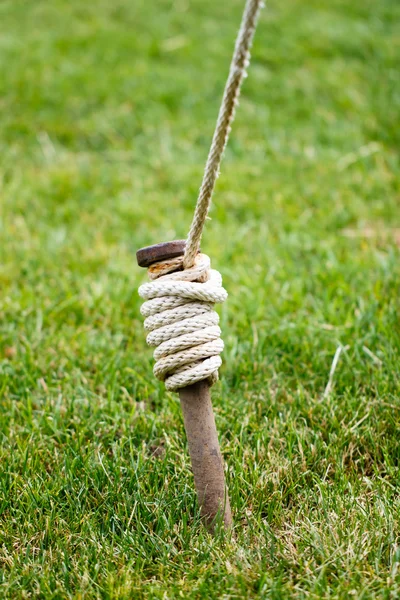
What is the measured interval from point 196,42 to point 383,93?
178 centimetres

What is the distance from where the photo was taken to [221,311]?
8.17ft

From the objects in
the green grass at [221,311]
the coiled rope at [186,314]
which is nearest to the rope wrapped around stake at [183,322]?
the coiled rope at [186,314]

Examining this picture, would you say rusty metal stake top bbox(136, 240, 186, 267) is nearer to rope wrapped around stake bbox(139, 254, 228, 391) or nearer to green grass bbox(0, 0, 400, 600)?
rope wrapped around stake bbox(139, 254, 228, 391)

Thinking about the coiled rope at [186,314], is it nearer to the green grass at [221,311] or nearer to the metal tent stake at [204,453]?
the metal tent stake at [204,453]

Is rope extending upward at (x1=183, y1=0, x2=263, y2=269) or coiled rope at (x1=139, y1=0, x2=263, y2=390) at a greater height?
rope extending upward at (x1=183, y1=0, x2=263, y2=269)

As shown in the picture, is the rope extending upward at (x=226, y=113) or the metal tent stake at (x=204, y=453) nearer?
the rope extending upward at (x=226, y=113)

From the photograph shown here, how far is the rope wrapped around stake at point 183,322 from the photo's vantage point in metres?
1.35

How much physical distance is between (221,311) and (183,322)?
1141 millimetres

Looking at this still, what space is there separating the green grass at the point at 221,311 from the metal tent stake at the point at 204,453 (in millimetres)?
53

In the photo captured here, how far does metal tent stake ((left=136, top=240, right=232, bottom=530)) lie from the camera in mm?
1407

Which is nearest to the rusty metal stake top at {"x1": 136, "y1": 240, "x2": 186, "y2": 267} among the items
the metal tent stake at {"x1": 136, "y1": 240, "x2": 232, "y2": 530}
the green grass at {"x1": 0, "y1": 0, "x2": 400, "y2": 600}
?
the metal tent stake at {"x1": 136, "y1": 240, "x2": 232, "y2": 530}

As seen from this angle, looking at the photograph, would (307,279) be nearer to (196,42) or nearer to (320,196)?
(320,196)

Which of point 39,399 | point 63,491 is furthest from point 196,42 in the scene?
point 63,491

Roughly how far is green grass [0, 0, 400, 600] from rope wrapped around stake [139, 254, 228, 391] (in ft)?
1.20
